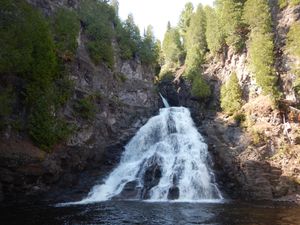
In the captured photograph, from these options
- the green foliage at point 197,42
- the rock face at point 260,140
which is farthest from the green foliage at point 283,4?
the green foliage at point 197,42

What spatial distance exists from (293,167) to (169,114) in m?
19.3

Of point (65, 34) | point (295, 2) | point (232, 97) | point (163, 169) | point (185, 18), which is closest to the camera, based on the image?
point (163, 169)

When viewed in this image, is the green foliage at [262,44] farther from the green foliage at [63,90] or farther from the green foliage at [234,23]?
the green foliage at [63,90]

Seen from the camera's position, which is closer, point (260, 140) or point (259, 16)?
point (260, 140)

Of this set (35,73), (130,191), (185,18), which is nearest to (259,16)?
(130,191)

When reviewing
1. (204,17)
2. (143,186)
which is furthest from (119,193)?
(204,17)

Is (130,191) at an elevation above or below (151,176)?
below

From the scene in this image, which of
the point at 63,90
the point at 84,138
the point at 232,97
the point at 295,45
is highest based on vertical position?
the point at 295,45

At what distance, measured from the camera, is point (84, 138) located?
40344 mm

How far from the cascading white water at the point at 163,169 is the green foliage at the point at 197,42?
22.1 meters

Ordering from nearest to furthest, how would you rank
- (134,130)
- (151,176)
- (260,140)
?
1. (151,176)
2. (260,140)
3. (134,130)

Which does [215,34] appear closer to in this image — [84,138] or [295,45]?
[295,45]

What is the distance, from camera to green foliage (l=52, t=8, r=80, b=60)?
41625 millimetres

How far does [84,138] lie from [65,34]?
1383 centimetres
